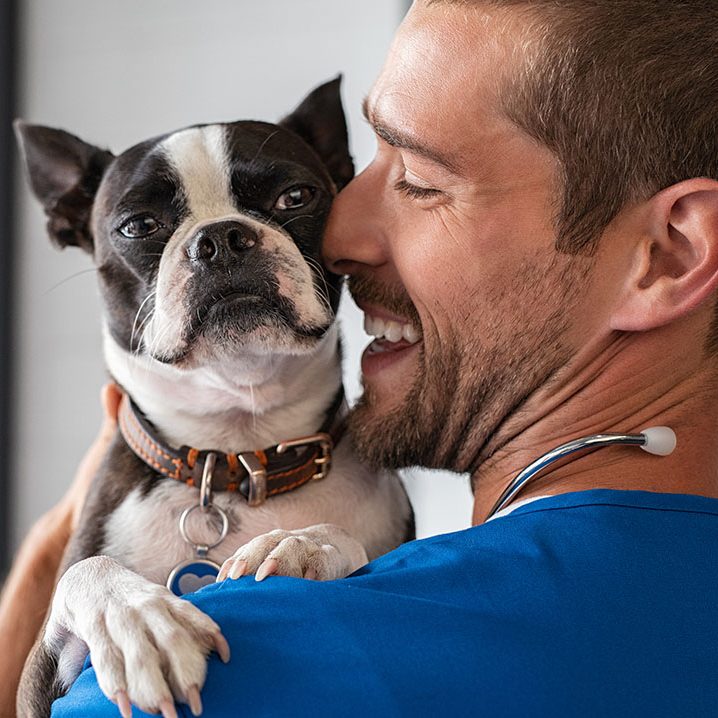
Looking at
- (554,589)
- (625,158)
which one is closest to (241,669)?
(554,589)

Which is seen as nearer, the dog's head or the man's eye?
the man's eye

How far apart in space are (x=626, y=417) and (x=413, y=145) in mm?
505

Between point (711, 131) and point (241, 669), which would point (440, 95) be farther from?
point (241, 669)

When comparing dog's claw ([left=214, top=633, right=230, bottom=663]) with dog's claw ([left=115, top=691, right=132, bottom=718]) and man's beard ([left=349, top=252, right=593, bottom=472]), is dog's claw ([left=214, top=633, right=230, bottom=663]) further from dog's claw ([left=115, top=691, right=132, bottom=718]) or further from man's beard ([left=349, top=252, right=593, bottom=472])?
man's beard ([left=349, top=252, right=593, bottom=472])

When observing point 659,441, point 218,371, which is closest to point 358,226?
point 218,371

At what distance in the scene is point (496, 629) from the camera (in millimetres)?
1133

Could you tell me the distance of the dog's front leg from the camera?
3.44 feet

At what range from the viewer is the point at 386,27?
3.81 m

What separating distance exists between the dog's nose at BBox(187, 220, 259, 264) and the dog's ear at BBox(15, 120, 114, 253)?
523 millimetres

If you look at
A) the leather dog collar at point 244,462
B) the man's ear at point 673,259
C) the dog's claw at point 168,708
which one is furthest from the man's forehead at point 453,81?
the dog's claw at point 168,708

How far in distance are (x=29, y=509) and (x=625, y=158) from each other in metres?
3.45

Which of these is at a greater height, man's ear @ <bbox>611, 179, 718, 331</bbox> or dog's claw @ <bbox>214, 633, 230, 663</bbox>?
man's ear @ <bbox>611, 179, 718, 331</bbox>

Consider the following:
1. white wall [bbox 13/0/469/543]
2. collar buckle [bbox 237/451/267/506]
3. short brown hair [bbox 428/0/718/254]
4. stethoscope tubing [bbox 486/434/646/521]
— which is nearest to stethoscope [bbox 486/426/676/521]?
stethoscope tubing [bbox 486/434/646/521]

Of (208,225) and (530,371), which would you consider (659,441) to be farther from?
(208,225)
